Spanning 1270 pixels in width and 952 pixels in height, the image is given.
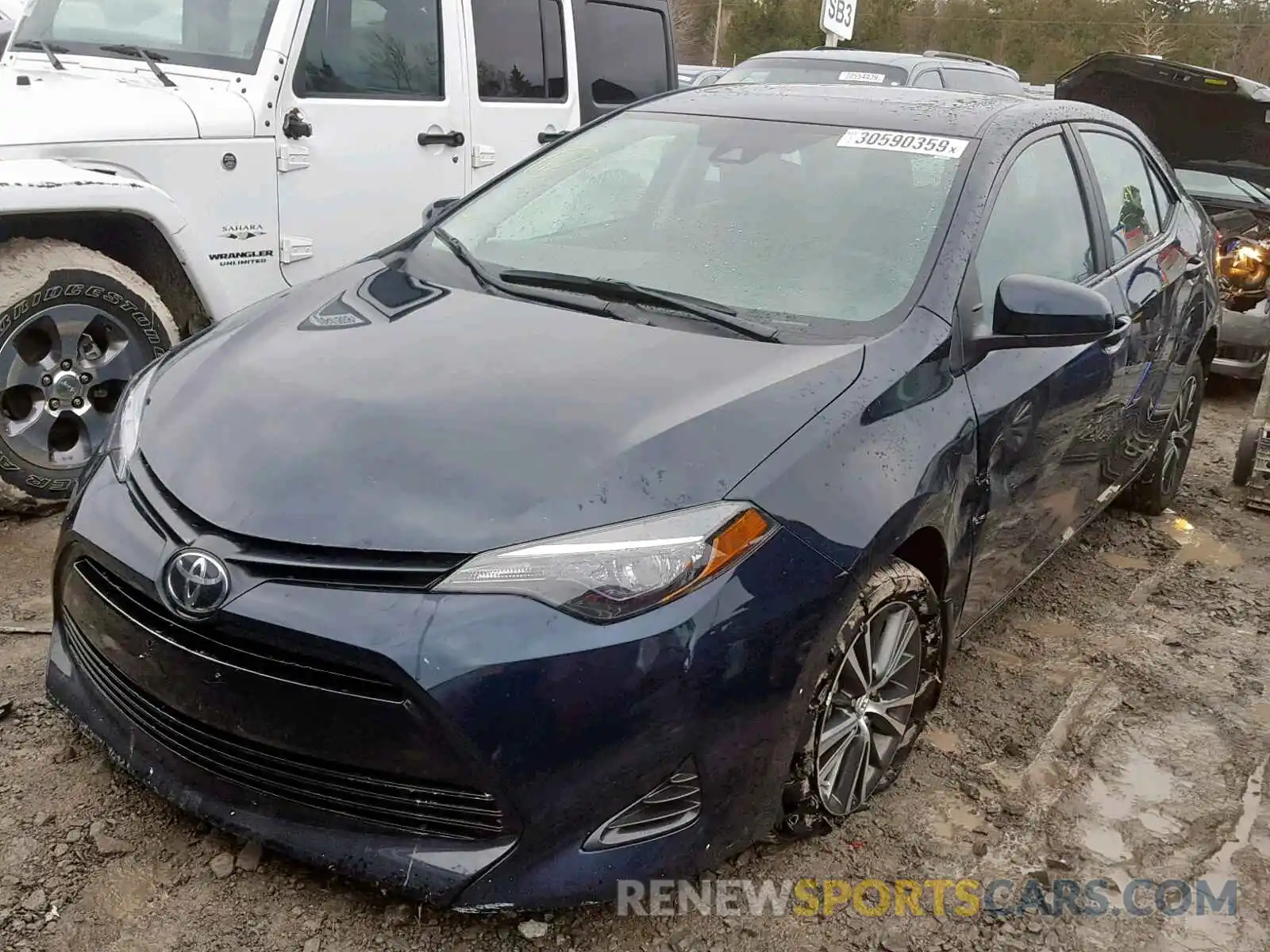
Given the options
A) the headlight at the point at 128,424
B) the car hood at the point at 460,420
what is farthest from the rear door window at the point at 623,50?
the headlight at the point at 128,424

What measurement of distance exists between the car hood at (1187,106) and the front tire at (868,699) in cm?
504

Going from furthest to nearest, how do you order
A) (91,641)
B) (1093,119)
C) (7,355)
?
(1093,119)
(7,355)
(91,641)

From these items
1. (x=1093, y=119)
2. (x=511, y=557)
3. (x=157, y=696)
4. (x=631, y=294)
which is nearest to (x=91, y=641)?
(x=157, y=696)

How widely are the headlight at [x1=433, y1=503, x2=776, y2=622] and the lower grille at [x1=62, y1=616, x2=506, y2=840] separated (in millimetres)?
371

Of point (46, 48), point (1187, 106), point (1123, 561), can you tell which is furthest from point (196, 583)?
point (1187, 106)

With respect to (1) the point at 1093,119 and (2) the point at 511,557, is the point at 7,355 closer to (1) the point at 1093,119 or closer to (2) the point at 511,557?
(2) the point at 511,557

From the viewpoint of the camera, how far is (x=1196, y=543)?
4785mm

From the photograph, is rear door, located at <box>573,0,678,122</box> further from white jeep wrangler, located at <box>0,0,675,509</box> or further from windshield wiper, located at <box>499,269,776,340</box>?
windshield wiper, located at <box>499,269,776,340</box>

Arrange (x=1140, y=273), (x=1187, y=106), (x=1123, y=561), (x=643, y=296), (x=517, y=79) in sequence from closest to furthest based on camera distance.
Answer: (x=643, y=296) → (x=1140, y=273) → (x=1123, y=561) → (x=517, y=79) → (x=1187, y=106)

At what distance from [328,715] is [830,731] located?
42.0 inches

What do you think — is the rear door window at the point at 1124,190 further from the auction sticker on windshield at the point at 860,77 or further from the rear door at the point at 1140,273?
the auction sticker on windshield at the point at 860,77

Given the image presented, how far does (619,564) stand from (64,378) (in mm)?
2681

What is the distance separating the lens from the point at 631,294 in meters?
2.92

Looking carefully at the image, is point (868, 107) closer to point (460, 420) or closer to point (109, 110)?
point (460, 420)
